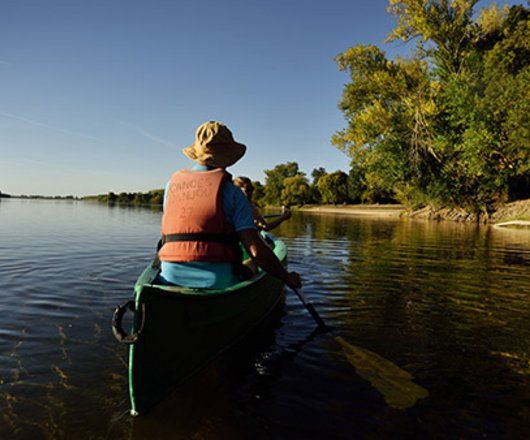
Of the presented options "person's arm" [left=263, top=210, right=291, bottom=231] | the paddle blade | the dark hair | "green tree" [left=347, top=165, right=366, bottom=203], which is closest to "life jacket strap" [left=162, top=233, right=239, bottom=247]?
the paddle blade

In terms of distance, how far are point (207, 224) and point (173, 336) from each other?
109 cm

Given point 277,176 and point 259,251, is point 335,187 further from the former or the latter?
point 259,251

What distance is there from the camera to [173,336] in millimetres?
3027

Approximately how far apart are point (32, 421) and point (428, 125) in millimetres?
34598

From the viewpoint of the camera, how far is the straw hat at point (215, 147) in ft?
12.3

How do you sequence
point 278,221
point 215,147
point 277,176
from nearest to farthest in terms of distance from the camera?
point 215,147
point 278,221
point 277,176

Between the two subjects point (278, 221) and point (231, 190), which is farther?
point (278, 221)

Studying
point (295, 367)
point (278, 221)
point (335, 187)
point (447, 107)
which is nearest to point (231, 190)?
point (295, 367)

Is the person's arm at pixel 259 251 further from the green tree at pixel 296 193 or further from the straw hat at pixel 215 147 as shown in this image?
the green tree at pixel 296 193

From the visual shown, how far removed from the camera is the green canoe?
2.72 meters

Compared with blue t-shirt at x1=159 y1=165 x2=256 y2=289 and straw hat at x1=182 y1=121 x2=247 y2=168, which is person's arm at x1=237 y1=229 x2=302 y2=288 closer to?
blue t-shirt at x1=159 y1=165 x2=256 y2=289

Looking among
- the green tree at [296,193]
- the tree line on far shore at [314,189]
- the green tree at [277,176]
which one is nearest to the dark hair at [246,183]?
the tree line on far shore at [314,189]

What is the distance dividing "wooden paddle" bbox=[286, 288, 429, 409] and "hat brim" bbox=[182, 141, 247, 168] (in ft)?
9.02

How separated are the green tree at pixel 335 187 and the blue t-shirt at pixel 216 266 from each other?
80.4 meters
